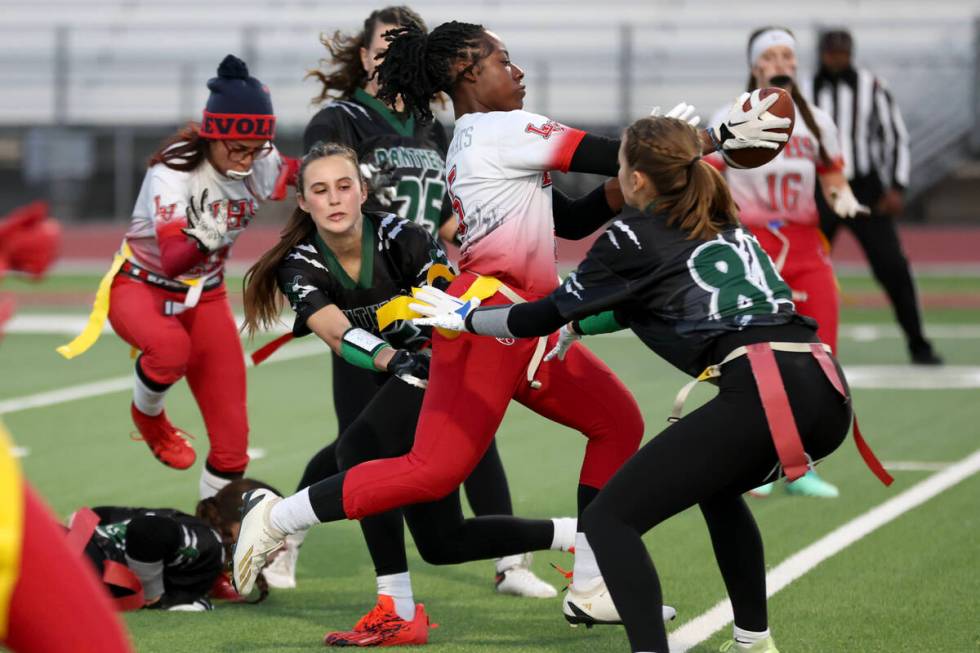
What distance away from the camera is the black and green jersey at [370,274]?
17.8 ft

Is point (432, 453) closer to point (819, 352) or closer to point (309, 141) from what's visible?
point (819, 352)

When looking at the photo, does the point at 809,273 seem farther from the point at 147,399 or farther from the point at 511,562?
the point at 147,399

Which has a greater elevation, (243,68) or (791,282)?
(243,68)

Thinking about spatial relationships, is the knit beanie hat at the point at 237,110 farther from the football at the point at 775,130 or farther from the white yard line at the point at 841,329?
the white yard line at the point at 841,329

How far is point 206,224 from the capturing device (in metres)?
6.22

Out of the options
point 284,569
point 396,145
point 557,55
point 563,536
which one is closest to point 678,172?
point 563,536

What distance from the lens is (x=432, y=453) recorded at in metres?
4.91

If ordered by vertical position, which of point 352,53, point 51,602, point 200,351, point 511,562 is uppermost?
point 352,53

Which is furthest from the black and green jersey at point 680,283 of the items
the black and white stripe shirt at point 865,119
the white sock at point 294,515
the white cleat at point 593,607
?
the black and white stripe shirt at point 865,119

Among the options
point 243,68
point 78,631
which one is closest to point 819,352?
point 78,631

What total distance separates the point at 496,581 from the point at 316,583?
728 millimetres

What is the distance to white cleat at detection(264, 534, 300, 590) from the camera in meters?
6.21

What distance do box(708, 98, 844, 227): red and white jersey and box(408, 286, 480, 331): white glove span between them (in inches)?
134

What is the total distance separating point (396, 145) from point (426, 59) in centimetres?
127
